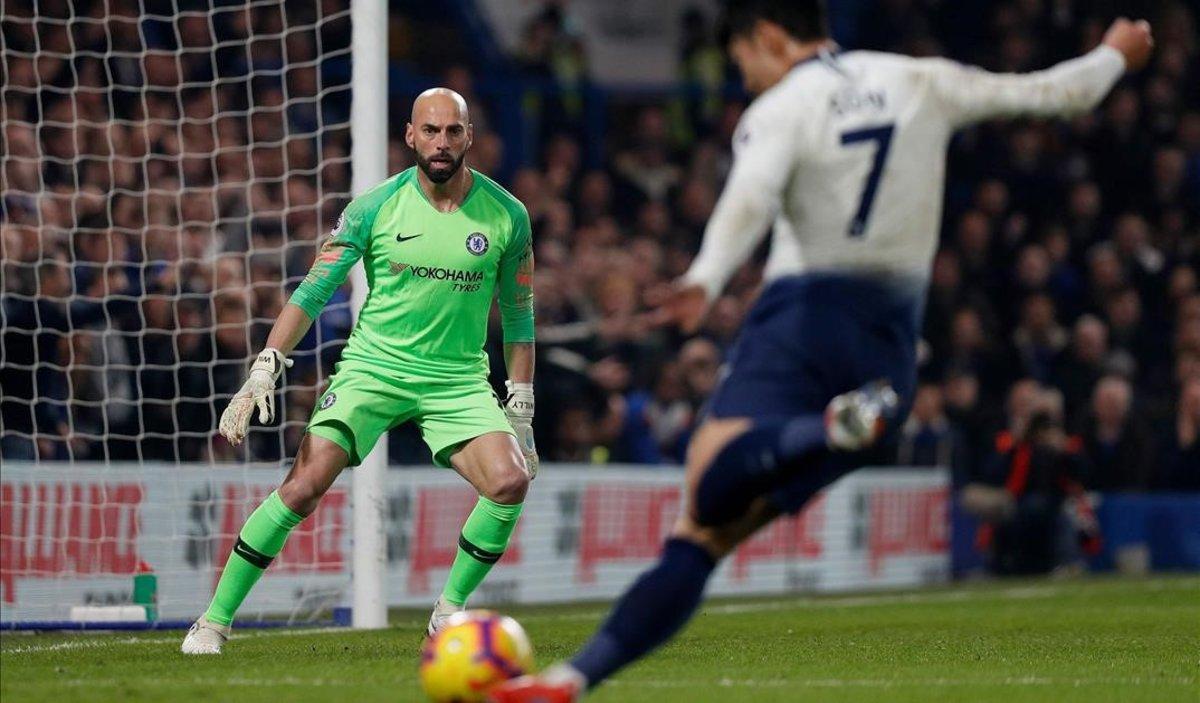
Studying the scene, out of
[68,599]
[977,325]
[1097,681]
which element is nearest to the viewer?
[1097,681]

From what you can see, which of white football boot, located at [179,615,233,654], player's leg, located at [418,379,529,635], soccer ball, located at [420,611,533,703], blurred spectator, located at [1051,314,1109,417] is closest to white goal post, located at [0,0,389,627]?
player's leg, located at [418,379,529,635]

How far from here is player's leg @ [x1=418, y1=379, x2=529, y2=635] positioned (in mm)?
8484

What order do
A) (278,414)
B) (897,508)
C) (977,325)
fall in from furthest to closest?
(977,325)
(897,508)
(278,414)

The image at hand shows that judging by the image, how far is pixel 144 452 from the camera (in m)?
11.7

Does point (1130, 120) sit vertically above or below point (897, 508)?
above

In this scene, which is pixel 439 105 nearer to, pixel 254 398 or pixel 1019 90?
pixel 254 398

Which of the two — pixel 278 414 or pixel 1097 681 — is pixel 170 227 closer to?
pixel 278 414

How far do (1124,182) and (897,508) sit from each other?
5.23 m

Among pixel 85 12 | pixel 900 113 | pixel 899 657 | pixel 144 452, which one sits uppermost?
pixel 85 12

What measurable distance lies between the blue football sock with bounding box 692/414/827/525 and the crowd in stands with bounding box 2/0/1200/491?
17.1ft

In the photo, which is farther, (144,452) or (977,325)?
(977,325)

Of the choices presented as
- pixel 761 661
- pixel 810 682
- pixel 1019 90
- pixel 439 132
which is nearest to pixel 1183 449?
pixel 761 661

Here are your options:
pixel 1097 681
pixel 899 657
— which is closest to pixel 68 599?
pixel 899 657

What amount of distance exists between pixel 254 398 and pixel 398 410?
0.66 metres
